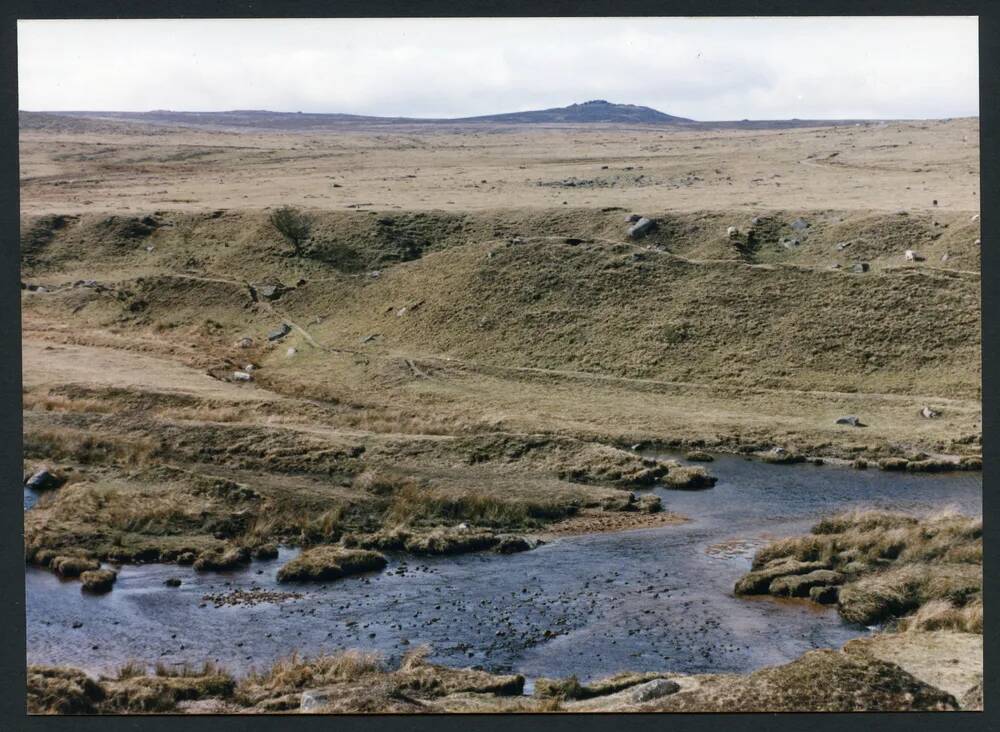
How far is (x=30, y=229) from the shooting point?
275 ft

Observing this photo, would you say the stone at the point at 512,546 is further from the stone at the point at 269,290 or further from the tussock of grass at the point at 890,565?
the stone at the point at 269,290

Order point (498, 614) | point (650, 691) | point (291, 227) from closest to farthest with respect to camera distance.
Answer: point (650, 691) → point (498, 614) → point (291, 227)

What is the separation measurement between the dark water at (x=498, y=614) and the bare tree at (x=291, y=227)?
48.3 m

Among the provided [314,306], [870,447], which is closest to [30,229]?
[314,306]

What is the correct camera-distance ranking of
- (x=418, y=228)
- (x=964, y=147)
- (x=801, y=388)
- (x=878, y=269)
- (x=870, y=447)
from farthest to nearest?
(x=964, y=147) < (x=418, y=228) < (x=878, y=269) < (x=801, y=388) < (x=870, y=447)

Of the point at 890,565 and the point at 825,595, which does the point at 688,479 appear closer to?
the point at 890,565

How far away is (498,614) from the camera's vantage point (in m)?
30.3

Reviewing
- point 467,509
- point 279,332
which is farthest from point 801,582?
point 279,332

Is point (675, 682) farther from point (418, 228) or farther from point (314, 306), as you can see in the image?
point (418, 228)

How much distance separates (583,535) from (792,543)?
6.96 metres

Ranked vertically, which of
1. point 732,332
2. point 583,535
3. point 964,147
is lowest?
point 583,535

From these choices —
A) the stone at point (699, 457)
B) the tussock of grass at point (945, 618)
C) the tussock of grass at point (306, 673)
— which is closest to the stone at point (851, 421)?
the stone at point (699, 457)

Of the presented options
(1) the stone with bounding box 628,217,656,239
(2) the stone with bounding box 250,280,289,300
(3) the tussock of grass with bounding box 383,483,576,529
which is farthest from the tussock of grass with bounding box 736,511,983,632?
(2) the stone with bounding box 250,280,289,300

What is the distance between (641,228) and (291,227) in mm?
25389
